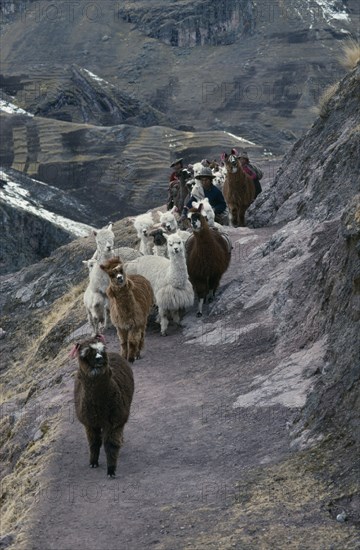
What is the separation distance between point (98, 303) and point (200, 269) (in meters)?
1.54

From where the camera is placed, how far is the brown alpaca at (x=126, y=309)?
12.2m

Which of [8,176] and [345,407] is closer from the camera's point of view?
[345,407]

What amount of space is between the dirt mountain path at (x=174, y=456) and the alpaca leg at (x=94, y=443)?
84 millimetres

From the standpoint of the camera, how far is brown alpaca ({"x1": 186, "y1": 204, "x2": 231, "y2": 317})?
13953 mm

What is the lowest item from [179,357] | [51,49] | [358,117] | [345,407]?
[51,49]

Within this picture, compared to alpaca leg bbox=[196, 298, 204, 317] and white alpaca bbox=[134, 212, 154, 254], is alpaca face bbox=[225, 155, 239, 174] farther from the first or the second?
alpaca leg bbox=[196, 298, 204, 317]

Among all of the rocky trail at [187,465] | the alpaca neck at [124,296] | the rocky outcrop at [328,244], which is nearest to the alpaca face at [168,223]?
the rocky outcrop at [328,244]

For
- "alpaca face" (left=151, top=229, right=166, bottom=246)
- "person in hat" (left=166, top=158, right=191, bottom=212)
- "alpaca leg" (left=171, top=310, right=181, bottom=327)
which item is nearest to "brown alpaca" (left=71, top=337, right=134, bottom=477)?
"alpaca leg" (left=171, top=310, right=181, bottom=327)

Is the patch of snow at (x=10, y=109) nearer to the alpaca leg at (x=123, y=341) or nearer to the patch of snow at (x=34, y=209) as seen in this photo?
the patch of snow at (x=34, y=209)

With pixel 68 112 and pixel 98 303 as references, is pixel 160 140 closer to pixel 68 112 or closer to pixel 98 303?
pixel 68 112

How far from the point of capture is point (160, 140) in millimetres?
74562

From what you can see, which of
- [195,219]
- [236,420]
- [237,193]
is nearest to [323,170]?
[195,219]

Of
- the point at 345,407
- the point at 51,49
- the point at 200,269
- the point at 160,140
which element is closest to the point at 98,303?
the point at 200,269

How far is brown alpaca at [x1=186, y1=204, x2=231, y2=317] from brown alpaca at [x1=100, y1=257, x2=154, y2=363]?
1.49m
